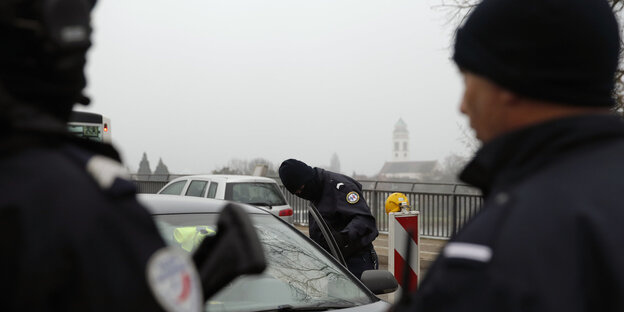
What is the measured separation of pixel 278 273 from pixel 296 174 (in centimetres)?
250

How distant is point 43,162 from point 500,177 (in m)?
0.88

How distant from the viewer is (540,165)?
1.31 metres

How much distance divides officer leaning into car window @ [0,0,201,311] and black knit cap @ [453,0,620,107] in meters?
0.78

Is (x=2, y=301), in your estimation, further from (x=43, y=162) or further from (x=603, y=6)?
(x=603, y=6)

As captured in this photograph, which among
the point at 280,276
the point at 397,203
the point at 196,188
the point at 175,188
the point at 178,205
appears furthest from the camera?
the point at 175,188

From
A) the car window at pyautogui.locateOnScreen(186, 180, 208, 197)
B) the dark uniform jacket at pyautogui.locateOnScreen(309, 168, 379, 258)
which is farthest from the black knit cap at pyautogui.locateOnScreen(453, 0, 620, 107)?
the car window at pyautogui.locateOnScreen(186, 180, 208, 197)

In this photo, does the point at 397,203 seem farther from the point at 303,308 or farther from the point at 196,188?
the point at 196,188

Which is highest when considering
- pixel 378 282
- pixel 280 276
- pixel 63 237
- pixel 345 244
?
pixel 63 237

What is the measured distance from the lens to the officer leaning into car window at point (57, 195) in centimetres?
103

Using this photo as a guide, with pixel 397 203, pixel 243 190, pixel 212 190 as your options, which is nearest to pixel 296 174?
pixel 397 203

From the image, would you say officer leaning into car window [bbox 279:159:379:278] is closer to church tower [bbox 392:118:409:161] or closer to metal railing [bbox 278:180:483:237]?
metal railing [bbox 278:180:483:237]

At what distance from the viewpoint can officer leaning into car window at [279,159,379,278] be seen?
581 centimetres

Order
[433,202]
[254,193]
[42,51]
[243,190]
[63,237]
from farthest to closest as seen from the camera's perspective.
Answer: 1. [433,202]
2. [254,193]
3. [243,190]
4. [42,51]
5. [63,237]

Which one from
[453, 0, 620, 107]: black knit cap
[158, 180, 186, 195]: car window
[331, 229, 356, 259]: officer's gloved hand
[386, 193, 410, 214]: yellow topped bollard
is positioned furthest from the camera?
[158, 180, 186, 195]: car window
